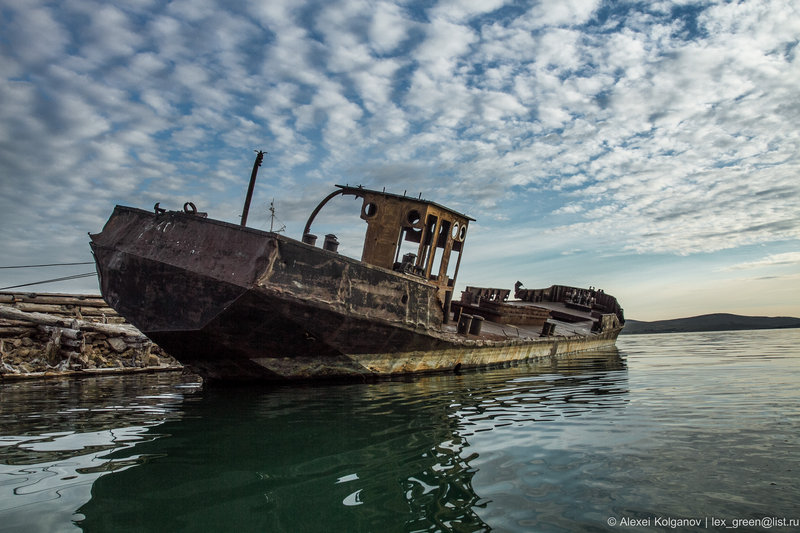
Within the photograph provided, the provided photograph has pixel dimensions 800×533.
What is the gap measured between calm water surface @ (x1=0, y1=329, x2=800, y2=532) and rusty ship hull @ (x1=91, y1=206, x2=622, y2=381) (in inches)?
38.2

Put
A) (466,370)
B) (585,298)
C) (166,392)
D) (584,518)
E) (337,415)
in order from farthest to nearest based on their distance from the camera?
(585,298)
(466,370)
(166,392)
(337,415)
(584,518)

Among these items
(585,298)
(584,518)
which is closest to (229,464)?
(584,518)

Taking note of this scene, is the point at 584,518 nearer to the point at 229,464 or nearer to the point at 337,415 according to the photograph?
the point at 229,464

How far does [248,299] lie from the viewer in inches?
230

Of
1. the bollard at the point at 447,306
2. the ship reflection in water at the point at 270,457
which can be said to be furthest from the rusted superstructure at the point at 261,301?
the bollard at the point at 447,306

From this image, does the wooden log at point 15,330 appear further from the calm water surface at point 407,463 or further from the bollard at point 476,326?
the bollard at point 476,326

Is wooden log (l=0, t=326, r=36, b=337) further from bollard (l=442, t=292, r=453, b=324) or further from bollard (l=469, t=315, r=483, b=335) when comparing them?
bollard (l=469, t=315, r=483, b=335)

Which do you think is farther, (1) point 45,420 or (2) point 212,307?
(2) point 212,307

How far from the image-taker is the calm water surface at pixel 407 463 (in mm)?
2295

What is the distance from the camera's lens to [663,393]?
592 centimetres

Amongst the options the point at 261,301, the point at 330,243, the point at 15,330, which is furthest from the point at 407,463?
the point at 15,330

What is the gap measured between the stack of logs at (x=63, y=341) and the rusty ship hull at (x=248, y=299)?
567 cm

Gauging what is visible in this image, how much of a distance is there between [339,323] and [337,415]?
206 cm

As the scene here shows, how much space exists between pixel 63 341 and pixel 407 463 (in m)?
11.5
